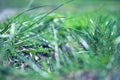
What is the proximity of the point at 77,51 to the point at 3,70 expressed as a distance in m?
0.51

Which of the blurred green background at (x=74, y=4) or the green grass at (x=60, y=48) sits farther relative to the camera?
the blurred green background at (x=74, y=4)

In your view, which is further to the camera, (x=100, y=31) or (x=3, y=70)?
(x=100, y=31)

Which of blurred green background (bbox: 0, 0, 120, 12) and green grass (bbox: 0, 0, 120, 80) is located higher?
blurred green background (bbox: 0, 0, 120, 12)

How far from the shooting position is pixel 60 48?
1846 millimetres

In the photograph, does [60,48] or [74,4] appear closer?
[60,48]

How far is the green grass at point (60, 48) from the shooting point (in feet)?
4.36

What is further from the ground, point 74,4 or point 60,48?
point 74,4

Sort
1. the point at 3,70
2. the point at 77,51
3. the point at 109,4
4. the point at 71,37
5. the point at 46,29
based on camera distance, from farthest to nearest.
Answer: the point at 109,4 < the point at 46,29 < the point at 71,37 < the point at 77,51 < the point at 3,70

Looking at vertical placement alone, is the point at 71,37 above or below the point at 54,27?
below

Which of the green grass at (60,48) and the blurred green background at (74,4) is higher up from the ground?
the blurred green background at (74,4)

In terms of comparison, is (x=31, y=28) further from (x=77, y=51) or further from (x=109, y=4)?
(x=109, y=4)

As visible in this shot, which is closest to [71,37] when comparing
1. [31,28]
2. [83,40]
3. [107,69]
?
[83,40]

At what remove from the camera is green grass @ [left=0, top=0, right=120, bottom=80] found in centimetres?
133

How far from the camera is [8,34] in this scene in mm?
1823
